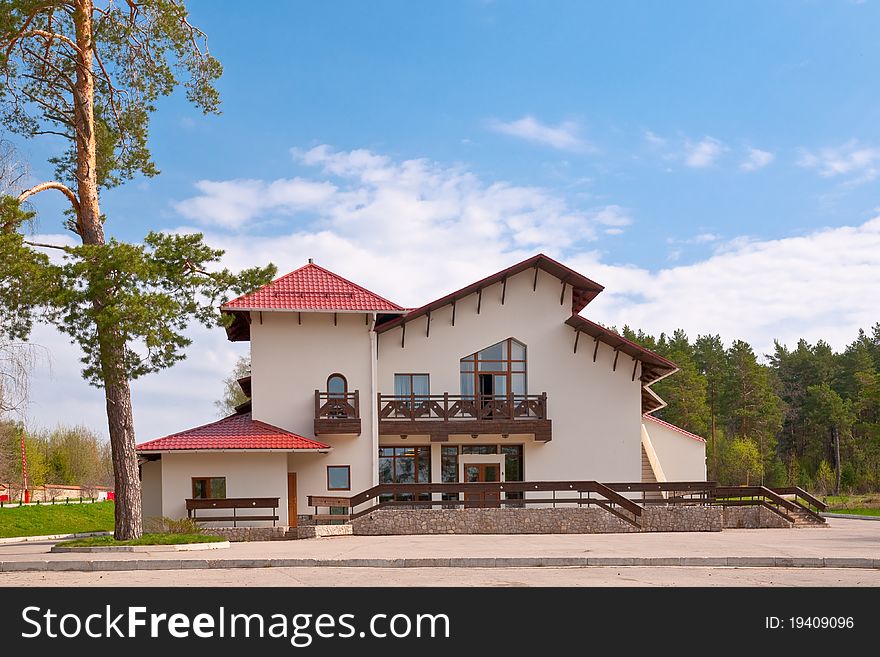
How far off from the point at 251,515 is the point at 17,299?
11.8 m

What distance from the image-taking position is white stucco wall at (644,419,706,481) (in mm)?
39281

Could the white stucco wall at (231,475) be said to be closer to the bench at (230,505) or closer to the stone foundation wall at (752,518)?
the bench at (230,505)

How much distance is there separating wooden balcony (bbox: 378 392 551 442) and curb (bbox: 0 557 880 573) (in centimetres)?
1494

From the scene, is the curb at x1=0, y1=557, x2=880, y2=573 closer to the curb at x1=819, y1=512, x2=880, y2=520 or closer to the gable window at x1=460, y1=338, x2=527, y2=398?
the gable window at x1=460, y1=338, x2=527, y2=398

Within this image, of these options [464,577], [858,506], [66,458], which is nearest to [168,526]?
[464,577]

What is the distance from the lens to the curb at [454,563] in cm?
1683

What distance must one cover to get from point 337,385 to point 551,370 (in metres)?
7.93

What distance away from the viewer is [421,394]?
111 feet

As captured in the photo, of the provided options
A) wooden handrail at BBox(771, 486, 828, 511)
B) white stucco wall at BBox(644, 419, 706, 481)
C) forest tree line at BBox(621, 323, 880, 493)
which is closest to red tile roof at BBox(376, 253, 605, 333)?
white stucco wall at BBox(644, 419, 706, 481)

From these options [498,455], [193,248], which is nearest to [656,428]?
[498,455]

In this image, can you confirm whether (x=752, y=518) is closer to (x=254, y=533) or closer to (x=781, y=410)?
(x=254, y=533)

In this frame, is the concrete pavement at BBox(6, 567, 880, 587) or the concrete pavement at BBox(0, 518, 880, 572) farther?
the concrete pavement at BBox(0, 518, 880, 572)

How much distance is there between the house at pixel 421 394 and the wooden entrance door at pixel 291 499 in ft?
0.22

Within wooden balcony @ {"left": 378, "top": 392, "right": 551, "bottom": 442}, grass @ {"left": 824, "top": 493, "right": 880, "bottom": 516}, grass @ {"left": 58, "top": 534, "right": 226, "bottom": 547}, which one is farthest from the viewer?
grass @ {"left": 824, "top": 493, "right": 880, "bottom": 516}
